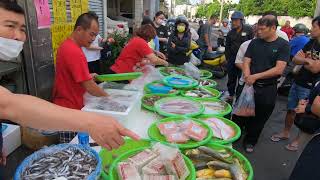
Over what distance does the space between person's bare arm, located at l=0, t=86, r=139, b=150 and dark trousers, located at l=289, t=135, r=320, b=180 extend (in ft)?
5.83

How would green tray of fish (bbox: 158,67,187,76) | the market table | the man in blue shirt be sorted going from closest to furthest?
the market table
green tray of fish (bbox: 158,67,187,76)
the man in blue shirt

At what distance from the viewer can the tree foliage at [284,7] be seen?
31.5 m

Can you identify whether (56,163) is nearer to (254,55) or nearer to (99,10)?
(254,55)

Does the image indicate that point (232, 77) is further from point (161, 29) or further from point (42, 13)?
point (42, 13)

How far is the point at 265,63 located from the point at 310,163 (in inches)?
71.8

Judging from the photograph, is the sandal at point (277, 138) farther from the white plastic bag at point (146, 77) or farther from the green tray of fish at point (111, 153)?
the green tray of fish at point (111, 153)

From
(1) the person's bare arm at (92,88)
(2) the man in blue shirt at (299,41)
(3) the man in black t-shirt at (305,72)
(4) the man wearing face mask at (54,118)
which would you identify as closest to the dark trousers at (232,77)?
(2) the man in blue shirt at (299,41)

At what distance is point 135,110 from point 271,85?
2.27 meters

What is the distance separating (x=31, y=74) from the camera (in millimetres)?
4043

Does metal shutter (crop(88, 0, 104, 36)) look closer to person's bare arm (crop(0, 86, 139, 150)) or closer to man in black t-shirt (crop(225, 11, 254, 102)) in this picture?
man in black t-shirt (crop(225, 11, 254, 102))

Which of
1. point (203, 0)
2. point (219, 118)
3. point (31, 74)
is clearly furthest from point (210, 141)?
point (203, 0)

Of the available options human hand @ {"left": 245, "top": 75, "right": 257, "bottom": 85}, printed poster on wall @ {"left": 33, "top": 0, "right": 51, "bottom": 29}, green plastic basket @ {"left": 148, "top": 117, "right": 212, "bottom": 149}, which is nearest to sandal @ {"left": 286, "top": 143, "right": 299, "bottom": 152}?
human hand @ {"left": 245, "top": 75, "right": 257, "bottom": 85}

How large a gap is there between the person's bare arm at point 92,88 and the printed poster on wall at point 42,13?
2.11 m

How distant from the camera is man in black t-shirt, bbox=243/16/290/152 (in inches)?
139
